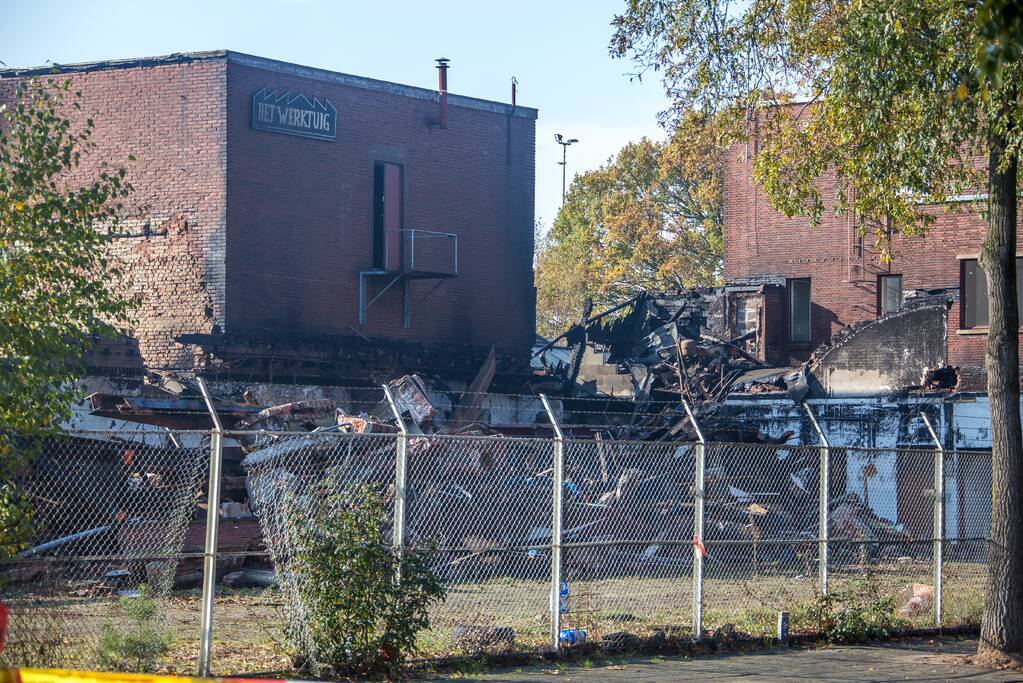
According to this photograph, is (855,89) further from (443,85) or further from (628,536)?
(443,85)

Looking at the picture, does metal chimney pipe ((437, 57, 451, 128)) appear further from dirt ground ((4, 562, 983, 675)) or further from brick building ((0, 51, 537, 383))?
dirt ground ((4, 562, 983, 675))

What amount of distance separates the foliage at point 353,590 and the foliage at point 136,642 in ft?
3.52

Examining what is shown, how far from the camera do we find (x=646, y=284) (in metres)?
61.9

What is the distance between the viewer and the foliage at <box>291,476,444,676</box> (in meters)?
9.95


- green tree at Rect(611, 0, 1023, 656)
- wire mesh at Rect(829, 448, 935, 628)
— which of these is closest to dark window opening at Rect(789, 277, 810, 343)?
wire mesh at Rect(829, 448, 935, 628)

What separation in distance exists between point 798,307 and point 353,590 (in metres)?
27.3

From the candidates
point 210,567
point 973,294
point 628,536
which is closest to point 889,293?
point 973,294

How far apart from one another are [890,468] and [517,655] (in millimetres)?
17097

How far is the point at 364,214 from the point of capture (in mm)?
34438

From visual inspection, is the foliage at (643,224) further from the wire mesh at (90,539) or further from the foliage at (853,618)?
the foliage at (853,618)

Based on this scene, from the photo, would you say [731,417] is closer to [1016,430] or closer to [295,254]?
[295,254]

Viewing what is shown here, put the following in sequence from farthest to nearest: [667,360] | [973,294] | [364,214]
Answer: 1. [364,214]
2. [667,360]
3. [973,294]

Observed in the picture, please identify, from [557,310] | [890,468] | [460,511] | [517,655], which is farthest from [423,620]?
[557,310]

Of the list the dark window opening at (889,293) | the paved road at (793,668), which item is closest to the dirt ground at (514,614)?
the paved road at (793,668)
